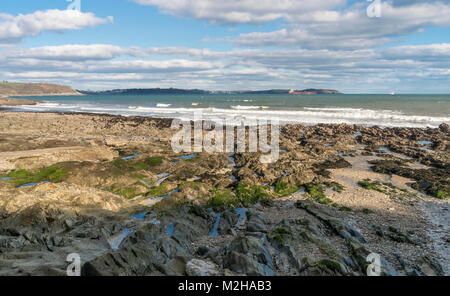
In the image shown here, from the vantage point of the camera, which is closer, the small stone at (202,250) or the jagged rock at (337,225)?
the small stone at (202,250)

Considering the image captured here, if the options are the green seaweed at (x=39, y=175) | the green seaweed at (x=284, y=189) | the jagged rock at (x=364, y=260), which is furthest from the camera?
the green seaweed at (x=284, y=189)

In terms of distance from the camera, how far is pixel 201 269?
24.9 feet

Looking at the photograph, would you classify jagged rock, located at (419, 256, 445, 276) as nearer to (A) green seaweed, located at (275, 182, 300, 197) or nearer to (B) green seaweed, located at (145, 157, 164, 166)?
(A) green seaweed, located at (275, 182, 300, 197)

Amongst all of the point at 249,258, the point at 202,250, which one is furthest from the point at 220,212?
the point at 249,258

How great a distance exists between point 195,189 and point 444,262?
10.9 meters

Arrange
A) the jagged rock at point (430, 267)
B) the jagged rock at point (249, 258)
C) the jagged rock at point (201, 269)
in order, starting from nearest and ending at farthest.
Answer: the jagged rock at point (201, 269) → the jagged rock at point (249, 258) → the jagged rock at point (430, 267)

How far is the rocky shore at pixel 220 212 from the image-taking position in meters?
8.49

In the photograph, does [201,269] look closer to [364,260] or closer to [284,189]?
[364,260]

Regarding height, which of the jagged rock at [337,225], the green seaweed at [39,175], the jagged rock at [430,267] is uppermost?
the green seaweed at [39,175]

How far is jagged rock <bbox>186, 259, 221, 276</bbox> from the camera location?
7.40 m

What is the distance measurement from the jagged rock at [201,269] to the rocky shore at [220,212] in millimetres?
30

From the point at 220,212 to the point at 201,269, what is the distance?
5958 millimetres

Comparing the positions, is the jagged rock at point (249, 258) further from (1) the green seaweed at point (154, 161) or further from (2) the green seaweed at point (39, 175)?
(1) the green seaweed at point (154, 161)

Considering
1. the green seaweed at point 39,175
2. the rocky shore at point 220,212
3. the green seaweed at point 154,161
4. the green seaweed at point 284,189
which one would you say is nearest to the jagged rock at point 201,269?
the rocky shore at point 220,212
